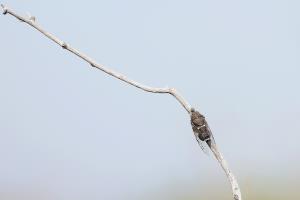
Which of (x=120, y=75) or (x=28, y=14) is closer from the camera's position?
(x=120, y=75)

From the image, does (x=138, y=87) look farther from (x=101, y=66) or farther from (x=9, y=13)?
(x=9, y=13)

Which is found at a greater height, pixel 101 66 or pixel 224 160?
pixel 101 66

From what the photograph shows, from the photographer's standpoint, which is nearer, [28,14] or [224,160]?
[224,160]

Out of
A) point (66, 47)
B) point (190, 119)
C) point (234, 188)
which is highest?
point (66, 47)

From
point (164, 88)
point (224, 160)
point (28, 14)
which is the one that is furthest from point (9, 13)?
point (224, 160)

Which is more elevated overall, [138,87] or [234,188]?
[138,87]

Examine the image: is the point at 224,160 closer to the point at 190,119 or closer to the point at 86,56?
the point at 190,119

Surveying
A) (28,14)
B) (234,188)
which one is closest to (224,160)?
(234,188)
